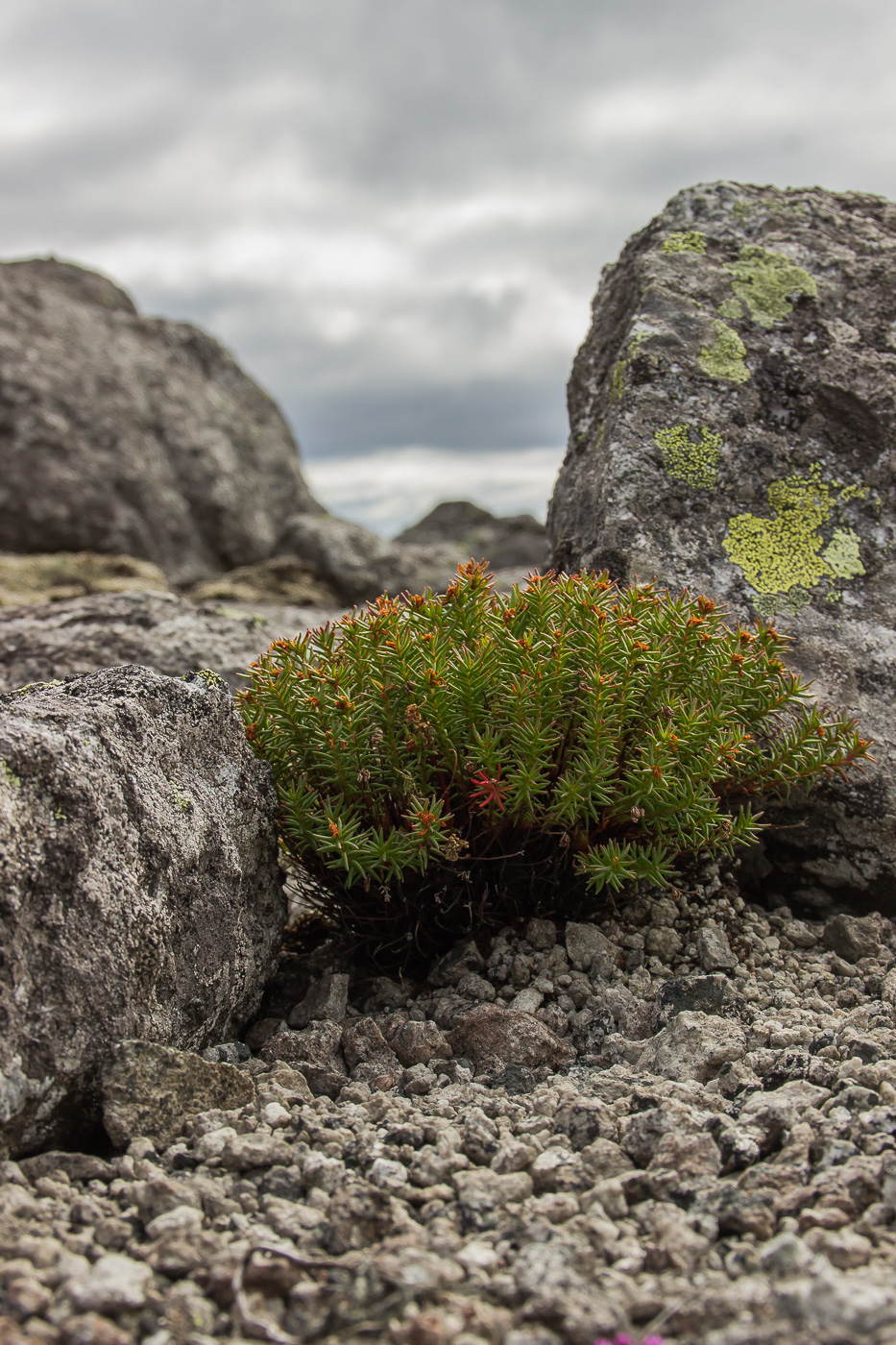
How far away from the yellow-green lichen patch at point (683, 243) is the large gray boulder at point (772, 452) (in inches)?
0.5

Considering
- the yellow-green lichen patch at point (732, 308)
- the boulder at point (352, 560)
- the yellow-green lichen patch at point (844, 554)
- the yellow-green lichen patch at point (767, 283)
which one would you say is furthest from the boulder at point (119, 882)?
the boulder at point (352, 560)

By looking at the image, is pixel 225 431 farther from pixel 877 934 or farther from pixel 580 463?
pixel 877 934

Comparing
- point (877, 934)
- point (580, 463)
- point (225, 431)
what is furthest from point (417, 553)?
point (877, 934)

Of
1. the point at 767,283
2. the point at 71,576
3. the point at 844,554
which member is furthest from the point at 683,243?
the point at 71,576

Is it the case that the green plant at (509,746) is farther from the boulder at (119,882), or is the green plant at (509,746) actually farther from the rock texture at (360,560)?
the rock texture at (360,560)

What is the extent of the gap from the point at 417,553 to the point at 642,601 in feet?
26.6

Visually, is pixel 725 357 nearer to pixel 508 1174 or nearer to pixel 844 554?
pixel 844 554

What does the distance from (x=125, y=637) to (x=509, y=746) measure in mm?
3290

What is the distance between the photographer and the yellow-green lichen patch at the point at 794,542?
462cm

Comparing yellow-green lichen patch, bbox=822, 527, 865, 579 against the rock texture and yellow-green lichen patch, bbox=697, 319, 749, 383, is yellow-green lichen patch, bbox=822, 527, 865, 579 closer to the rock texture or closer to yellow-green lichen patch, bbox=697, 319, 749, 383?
yellow-green lichen patch, bbox=697, 319, 749, 383

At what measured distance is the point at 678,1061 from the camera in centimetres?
299

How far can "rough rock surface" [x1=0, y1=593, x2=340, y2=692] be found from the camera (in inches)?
224

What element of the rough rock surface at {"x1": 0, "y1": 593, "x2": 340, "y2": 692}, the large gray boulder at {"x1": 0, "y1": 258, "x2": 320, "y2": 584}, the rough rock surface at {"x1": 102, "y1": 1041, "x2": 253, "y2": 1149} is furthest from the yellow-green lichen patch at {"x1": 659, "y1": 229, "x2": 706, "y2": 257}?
the large gray boulder at {"x1": 0, "y1": 258, "x2": 320, "y2": 584}

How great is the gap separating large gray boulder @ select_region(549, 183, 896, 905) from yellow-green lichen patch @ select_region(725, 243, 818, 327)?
0.01 meters
